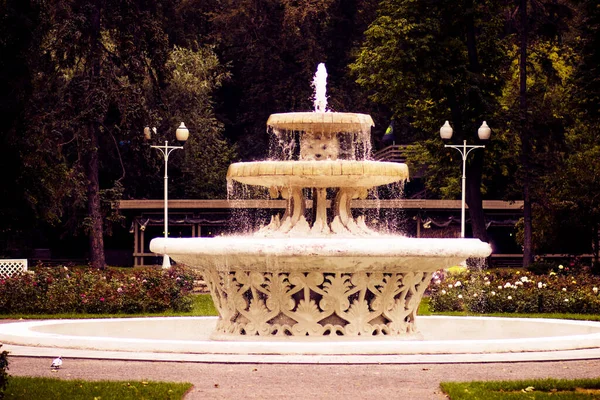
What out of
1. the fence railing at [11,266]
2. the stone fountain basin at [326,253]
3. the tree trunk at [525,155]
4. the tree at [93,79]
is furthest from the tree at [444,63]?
the stone fountain basin at [326,253]

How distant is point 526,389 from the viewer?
12266 millimetres

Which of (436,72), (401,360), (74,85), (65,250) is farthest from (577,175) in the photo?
(401,360)

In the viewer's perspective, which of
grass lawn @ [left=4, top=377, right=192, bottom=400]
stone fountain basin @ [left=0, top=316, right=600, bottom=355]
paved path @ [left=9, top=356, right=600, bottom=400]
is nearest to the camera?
grass lawn @ [left=4, top=377, right=192, bottom=400]

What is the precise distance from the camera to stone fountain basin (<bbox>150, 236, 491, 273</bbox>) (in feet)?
50.3

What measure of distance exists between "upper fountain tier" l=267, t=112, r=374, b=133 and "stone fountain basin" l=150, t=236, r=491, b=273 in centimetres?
249

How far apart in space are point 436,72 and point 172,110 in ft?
41.1

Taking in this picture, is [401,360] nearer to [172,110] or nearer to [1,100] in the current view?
[1,100]

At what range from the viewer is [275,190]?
18.1 metres

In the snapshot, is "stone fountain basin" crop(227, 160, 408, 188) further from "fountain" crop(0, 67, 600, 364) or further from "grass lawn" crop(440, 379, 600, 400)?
"grass lawn" crop(440, 379, 600, 400)

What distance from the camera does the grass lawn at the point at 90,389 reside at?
1172cm

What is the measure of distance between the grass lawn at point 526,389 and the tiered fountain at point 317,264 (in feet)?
10.8

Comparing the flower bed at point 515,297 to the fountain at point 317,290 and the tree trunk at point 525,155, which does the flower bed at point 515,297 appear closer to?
the fountain at point 317,290

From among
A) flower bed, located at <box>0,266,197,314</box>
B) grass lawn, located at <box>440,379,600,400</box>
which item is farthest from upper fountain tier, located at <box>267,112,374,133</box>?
flower bed, located at <box>0,266,197,314</box>

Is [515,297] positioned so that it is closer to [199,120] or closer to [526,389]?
[526,389]
